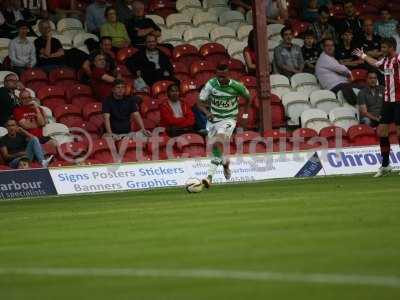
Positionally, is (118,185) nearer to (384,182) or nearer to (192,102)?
(192,102)

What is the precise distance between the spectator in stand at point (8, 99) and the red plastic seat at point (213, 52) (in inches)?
215

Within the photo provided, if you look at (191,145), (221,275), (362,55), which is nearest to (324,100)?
(191,145)

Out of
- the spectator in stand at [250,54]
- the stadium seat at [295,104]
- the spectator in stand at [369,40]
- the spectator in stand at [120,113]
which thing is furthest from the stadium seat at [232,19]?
the spectator in stand at [120,113]

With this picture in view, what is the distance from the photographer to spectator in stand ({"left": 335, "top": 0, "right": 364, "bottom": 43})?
2720cm

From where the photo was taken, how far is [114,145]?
863 inches

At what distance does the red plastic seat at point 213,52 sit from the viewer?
25.6 metres

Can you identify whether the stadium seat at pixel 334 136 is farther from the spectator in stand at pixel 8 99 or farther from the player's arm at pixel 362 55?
the spectator in stand at pixel 8 99

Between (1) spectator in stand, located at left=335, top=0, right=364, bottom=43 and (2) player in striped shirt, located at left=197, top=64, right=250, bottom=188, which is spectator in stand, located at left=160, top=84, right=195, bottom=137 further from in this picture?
(1) spectator in stand, located at left=335, top=0, right=364, bottom=43

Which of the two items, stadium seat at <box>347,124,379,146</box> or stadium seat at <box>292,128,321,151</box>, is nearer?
stadium seat at <box>292,128,321,151</box>

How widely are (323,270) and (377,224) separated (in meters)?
3.13

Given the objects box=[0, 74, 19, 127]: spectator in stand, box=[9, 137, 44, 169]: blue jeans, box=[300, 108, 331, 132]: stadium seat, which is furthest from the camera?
box=[300, 108, 331, 132]: stadium seat

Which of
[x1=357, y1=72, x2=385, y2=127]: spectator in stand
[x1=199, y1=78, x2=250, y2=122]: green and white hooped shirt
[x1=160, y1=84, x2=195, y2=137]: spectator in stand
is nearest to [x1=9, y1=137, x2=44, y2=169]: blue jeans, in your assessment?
[x1=160, y1=84, x2=195, y2=137]: spectator in stand

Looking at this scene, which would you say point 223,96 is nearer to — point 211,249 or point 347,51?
point 347,51

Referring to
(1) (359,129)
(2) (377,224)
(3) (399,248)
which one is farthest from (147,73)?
(3) (399,248)
